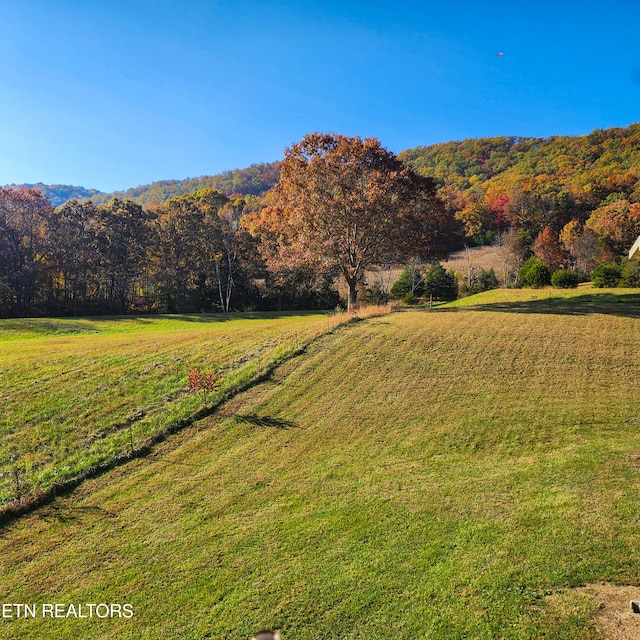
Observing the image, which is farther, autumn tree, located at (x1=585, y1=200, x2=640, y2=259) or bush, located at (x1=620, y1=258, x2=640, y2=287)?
autumn tree, located at (x1=585, y1=200, x2=640, y2=259)

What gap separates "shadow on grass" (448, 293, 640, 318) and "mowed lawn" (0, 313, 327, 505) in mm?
11980

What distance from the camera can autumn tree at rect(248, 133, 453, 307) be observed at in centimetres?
2442

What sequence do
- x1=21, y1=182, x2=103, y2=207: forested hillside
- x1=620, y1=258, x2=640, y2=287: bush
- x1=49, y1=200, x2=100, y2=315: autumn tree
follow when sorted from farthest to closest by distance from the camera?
x1=21, y1=182, x2=103, y2=207: forested hillside
x1=49, y1=200, x2=100, y2=315: autumn tree
x1=620, y1=258, x2=640, y2=287: bush

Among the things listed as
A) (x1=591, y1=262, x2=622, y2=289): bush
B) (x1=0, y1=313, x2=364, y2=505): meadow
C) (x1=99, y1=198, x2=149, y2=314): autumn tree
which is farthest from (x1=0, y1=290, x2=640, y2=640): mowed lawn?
(x1=99, y1=198, x2=149, y2=314): autumn tree

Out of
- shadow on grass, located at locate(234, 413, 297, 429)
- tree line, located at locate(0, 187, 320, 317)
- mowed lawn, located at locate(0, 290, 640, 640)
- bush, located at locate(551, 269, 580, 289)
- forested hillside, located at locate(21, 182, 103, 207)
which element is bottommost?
mowed lawn, located at locate(0, 290, 640, 640)

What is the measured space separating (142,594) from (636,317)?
23.9 meters

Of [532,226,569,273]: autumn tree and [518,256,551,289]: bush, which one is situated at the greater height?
[532,226,569,273]: autumn tree

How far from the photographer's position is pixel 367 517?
790cm

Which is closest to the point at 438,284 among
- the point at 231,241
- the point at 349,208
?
the point at 349,208

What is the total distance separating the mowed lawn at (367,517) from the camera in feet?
18.8

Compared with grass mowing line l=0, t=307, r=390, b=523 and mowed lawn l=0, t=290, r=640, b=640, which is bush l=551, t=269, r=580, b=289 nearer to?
mowed lawn l=0, t=290, r=640, b=640

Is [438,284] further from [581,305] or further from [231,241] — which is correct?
[231,241]

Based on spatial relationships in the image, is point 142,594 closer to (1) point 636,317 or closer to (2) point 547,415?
(2) point 547,415

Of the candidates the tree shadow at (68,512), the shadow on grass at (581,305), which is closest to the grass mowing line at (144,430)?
the tree shadow at (68,512)
